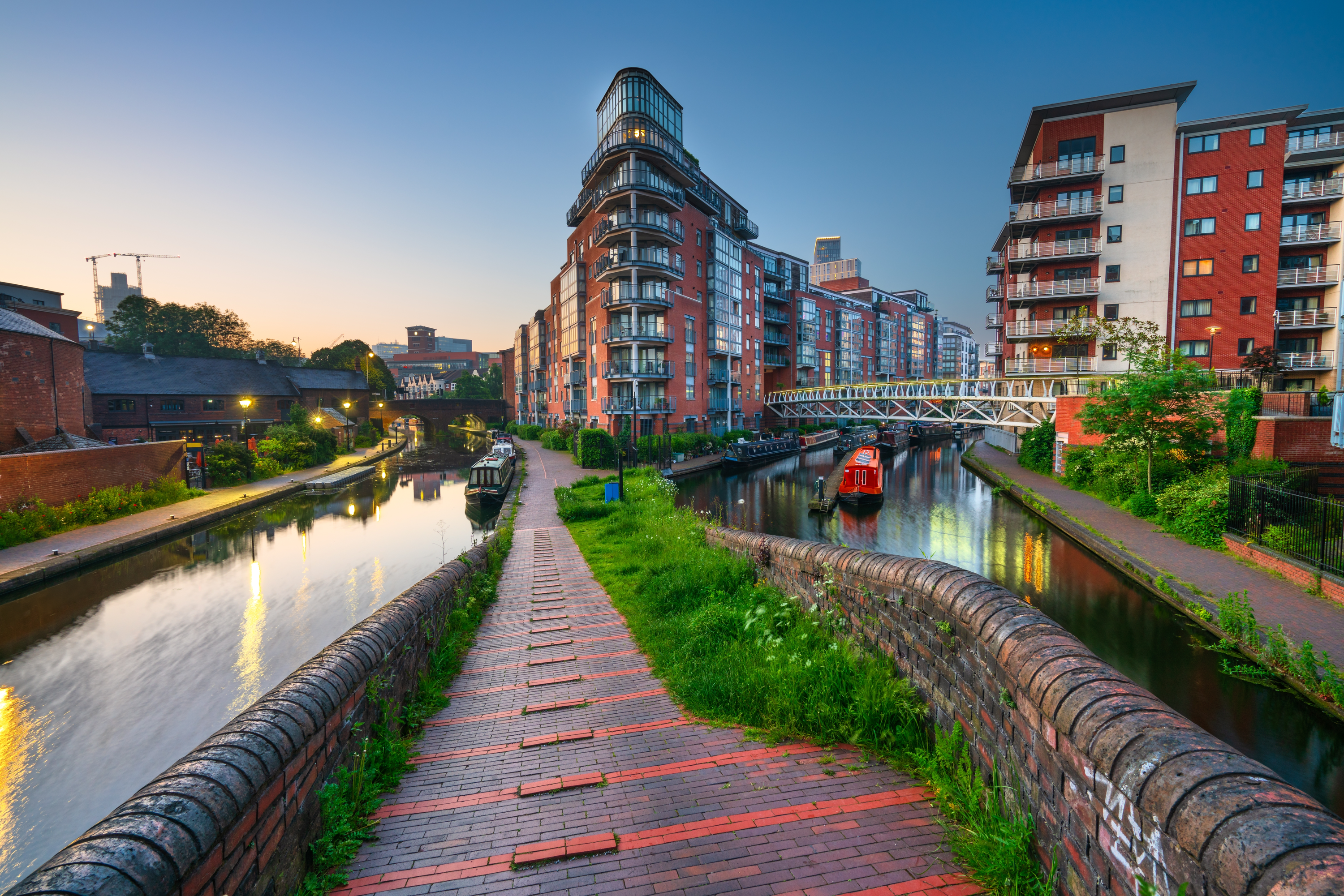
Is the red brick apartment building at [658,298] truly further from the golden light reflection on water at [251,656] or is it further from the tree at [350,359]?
the tree at [350,359]

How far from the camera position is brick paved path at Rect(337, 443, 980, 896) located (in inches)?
125

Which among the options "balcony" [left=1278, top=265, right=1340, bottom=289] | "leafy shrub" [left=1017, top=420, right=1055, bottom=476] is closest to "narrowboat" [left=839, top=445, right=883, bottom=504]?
"leafy shrub" [left=1017, top=420, right=1055, bottom=476]

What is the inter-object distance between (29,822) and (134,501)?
17.5 meters

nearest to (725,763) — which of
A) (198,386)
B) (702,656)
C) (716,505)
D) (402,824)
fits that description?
(702,656)

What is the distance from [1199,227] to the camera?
94.4 ft

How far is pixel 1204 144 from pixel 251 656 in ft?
147

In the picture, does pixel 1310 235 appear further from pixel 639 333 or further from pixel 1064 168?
pixel 639 333

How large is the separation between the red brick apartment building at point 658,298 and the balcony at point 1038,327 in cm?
1921

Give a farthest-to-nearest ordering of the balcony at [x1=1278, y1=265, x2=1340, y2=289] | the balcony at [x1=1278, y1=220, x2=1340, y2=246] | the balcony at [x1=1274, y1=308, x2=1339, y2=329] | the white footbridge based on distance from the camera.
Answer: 1. the white footbridge
2. the balcony at [x1=1278, y1=220, x2=1340, y2=246]
3. the balcony at [x1=1274, y1=308, x2=1339, y2=329]
4. the balcony at [x1=1278, y1=265, x2=1340, y2=289]

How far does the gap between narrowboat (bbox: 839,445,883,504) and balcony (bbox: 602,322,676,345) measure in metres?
16.6

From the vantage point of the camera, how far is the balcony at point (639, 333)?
3553cm

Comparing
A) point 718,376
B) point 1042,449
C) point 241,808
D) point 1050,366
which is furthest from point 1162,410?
point 718,376

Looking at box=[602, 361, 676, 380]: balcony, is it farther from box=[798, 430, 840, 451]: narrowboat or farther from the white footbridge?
box=[798, 430, 840, 451]: narrowboat

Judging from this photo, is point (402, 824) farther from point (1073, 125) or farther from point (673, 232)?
point (1073, 125)
